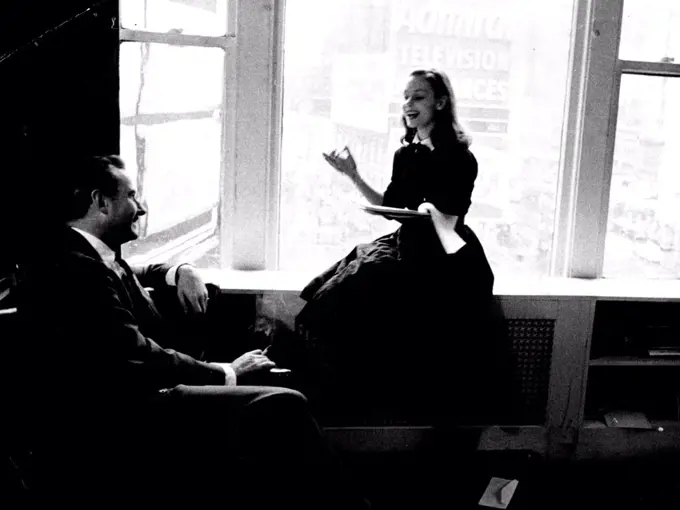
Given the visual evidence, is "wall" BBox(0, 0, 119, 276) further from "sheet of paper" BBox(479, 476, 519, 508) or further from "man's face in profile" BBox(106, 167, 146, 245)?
"sheet of paper" BBox(479, 476, 519, 508)

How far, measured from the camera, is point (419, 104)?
8.81 ft

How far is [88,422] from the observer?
1.73m

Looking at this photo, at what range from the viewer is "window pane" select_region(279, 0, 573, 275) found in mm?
3021

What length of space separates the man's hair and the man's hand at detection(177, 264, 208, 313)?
357 millimetres

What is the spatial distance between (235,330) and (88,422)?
3.55 feet

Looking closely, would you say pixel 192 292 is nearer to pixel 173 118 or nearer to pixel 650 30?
pixel 173 118

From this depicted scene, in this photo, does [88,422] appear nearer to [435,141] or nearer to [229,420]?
[229,420]

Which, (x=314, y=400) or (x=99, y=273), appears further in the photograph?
(x=314, y=400)

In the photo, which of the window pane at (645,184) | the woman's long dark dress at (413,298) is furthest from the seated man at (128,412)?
the window pane at (645,184)

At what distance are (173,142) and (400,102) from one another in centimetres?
93

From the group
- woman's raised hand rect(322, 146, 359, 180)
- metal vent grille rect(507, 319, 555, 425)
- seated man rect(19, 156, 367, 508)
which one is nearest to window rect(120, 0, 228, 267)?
woman's raised hand rect(322, 146, 359, 180)

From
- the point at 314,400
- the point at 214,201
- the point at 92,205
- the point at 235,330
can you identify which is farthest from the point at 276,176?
the point at 92,205

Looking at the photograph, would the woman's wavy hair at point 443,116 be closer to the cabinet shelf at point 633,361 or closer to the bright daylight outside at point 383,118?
the bright daylight outside at point 383,118

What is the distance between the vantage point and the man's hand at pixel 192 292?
2.20 m
